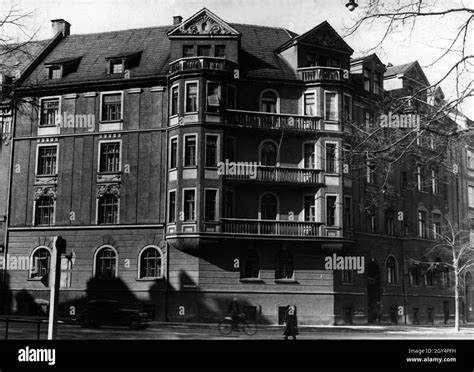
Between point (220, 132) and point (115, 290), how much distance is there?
2.06 m

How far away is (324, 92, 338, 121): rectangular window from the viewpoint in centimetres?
627

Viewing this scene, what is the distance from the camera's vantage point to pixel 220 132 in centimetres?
636

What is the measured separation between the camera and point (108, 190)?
6.18m

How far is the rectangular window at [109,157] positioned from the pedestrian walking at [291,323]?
2.44m

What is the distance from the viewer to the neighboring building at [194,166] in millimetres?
6117

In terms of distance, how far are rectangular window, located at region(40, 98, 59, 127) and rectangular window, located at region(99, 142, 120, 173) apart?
61 cm

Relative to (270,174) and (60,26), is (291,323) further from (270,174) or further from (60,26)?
(60,26)

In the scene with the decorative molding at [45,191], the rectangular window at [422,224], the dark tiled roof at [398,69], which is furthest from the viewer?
the rectangular window at [422,224]

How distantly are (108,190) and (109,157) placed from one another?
1.19 feet

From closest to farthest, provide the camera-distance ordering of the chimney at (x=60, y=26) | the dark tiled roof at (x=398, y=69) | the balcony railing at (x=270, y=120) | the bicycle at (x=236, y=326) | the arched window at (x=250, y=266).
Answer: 1. the bicycle at (x=236, y=326)
2. the chimney at (x=60, y=26)
3. the arched window at (x=250, y=266)
4. the balcony railing at (x=270, y=120)
5. the dark tiled roof at (x=398, y=69)

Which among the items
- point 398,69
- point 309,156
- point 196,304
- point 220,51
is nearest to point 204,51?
point 220,51

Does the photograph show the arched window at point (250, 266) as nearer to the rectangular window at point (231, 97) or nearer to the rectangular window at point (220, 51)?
the rectangular window at point (231, 97)

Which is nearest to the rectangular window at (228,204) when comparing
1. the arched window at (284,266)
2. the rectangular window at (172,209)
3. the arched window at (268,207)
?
the arched window at (268,207)

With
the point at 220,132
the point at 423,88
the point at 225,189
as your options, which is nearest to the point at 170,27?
the point at 220,132
